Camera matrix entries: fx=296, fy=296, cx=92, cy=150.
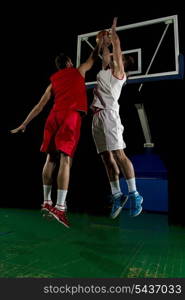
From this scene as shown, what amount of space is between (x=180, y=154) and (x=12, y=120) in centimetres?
296

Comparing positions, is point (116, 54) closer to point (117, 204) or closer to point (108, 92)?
point (108, 92)

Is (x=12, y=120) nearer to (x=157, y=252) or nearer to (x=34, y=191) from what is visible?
(x=34, y=191)

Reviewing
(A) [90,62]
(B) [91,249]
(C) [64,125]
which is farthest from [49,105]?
(B) [91,249]

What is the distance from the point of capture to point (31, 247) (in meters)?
2.20

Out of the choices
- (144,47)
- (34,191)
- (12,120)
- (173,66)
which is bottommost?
(34,191)

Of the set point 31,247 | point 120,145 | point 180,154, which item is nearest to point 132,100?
point 180,154

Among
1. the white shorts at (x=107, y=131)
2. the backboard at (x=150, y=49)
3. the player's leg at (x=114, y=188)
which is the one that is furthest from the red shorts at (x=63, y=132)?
the backboard at (x=150, y=49)

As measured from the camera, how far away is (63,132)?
2521 mm

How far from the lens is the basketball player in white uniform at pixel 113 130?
263 centimetres

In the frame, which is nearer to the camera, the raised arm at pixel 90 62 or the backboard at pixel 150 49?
the raised arm at pixel 90 62

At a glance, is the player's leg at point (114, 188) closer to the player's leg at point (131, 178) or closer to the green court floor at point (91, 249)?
the player's leg at point (131, 178)

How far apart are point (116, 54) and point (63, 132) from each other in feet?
2.68

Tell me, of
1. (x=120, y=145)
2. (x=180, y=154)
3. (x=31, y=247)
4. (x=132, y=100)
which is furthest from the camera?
(x=180, y=154)

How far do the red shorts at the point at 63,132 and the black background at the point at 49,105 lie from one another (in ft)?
5.98
